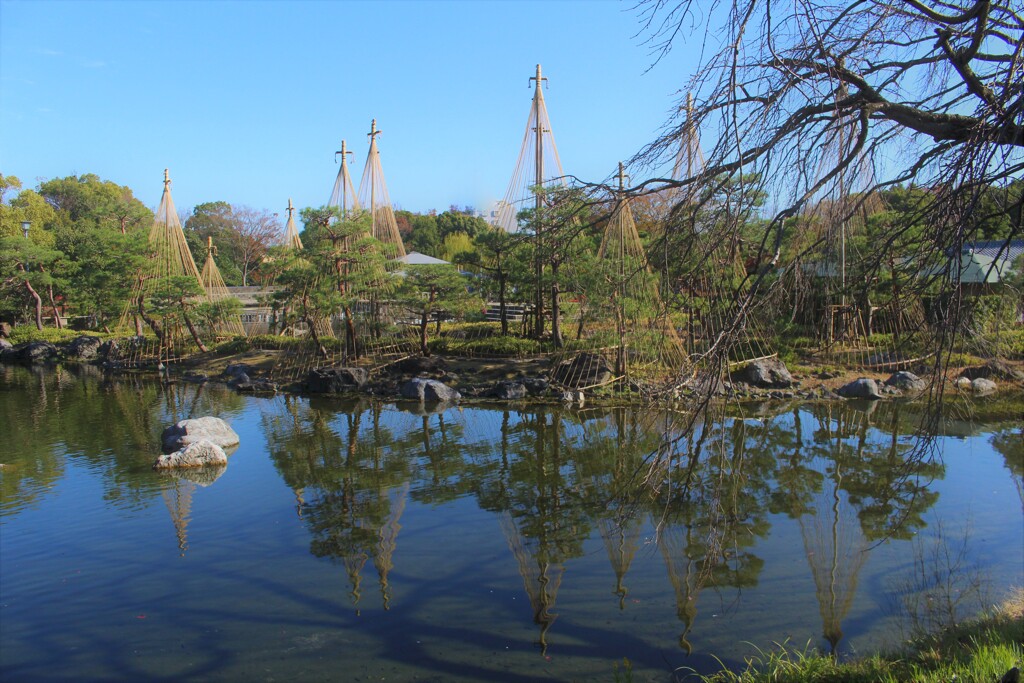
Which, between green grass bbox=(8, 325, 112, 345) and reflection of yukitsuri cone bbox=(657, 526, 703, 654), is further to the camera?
green grass bbox=(8, 325, 112, 345)

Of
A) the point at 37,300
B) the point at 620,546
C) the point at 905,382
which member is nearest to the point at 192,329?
the point at 37,300

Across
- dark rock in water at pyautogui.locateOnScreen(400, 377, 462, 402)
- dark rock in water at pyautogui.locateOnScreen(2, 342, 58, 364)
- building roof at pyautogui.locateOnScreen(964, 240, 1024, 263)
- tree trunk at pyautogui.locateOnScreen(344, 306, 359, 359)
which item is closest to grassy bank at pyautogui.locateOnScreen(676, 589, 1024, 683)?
building roof at pyautogui.locateOnScreen(964, 240, 1024, 263)

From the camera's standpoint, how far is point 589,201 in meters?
3.14

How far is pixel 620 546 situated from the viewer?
225 inches

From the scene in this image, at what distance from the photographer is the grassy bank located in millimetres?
3109

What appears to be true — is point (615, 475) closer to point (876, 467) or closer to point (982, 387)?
point (876, 467)

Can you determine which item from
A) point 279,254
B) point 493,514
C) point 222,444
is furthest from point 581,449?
point 279,254

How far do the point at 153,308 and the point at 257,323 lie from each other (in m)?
3.20

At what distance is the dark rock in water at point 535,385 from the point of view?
1243cm

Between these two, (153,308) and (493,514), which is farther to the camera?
(153,308)

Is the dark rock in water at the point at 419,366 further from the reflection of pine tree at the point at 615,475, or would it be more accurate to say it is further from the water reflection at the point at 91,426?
the reflection of pine tree at the point at 615,475

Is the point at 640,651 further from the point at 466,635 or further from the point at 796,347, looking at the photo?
the point at 796,347

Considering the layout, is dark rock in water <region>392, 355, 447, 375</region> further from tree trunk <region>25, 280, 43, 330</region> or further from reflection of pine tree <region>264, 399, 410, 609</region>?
tree trunk <region>25, 280, 43, 330</region>

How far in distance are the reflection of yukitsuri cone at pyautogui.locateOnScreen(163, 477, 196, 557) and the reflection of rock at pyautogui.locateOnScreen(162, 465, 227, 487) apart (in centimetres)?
9
